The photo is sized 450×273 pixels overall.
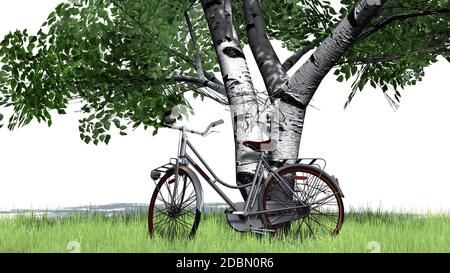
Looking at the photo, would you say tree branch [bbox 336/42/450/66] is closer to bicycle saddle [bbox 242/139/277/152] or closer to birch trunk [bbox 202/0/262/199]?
birch trunk [bbox 202/0/262/199]

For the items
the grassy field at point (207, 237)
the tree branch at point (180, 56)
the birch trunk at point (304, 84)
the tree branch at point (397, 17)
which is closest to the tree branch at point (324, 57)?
the birch trunk at point (304, 84)

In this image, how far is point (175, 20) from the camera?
410 inches

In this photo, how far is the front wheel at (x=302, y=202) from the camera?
26.9 feet

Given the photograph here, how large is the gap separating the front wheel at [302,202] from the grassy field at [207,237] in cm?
18

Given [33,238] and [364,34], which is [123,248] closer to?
[33,238]

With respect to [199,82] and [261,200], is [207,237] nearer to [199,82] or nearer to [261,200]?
[261,200]

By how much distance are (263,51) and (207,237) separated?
2.94 m

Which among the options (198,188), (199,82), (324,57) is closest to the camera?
(198,188)

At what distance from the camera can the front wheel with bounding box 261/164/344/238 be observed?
8.20 metres

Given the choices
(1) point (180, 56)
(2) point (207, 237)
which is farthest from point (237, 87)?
(2) point (207, 237)

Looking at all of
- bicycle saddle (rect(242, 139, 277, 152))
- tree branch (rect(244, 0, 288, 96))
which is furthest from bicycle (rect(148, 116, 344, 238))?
tree branch (rect(244, 0, 288, 96))

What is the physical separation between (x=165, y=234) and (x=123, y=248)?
1.59ft

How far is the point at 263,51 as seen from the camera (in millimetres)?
10352
